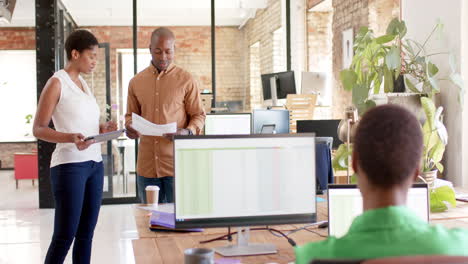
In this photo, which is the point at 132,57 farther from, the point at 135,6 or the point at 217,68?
the point at 217,68

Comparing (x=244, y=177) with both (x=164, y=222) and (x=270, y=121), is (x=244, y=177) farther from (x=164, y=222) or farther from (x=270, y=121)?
(x=270, y=121)

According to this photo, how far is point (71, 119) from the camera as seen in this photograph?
311cm

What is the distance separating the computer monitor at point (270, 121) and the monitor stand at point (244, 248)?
369 centimetres

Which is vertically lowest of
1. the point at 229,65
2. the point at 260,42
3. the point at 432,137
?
the point at 432,137

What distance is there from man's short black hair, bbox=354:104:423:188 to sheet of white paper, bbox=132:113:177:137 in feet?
7.30

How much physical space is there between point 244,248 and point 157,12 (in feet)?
23.0

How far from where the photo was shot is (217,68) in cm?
877

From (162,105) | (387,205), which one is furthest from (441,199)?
(387,205)

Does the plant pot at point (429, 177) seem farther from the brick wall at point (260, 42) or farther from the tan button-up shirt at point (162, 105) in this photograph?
the brick wall at point (260, 42)

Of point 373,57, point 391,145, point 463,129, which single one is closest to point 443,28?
point 463,129

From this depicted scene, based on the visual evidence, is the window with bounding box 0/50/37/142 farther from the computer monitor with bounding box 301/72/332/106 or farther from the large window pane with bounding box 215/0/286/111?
the computer monitor with bounding box 301/72/332/106

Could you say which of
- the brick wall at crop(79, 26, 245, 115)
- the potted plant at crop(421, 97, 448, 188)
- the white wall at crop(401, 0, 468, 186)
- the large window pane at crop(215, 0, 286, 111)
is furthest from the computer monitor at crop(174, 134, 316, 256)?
the large window pane at crop(215, 0, 286, 111)

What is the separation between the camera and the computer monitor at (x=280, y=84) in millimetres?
7543

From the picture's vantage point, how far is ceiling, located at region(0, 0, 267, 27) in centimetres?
820
